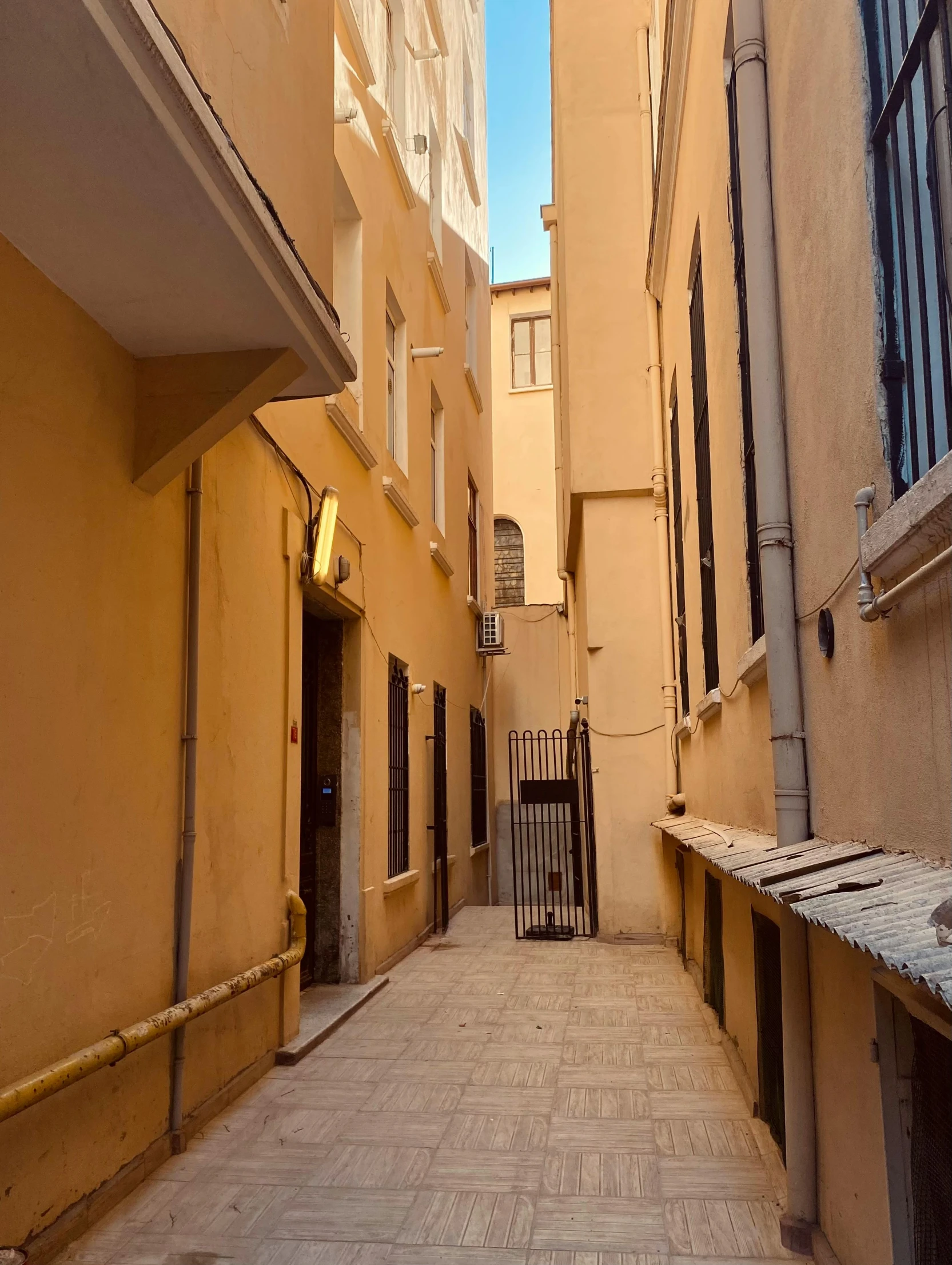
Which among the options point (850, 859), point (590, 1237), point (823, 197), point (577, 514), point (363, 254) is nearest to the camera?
point (850, 859)

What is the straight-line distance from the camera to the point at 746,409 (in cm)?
493

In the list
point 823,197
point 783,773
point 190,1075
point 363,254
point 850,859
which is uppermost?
point 363,254

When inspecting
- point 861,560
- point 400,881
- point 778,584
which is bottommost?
point 400,881

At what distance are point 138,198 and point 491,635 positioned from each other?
42.5 ft

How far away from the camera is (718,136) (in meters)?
5.58

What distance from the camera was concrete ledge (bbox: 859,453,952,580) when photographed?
Result: 2.05 metres

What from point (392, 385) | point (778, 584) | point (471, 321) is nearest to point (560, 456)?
point (471, 321)

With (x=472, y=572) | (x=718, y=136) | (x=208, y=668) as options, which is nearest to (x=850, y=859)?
(x=208, y=668)

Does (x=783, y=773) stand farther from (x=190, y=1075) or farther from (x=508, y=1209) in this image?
(x=190, y=1075)

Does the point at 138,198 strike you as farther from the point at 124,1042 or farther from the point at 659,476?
the point at 659,476

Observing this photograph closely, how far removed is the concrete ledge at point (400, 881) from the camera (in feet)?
28.7

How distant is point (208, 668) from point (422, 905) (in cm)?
597

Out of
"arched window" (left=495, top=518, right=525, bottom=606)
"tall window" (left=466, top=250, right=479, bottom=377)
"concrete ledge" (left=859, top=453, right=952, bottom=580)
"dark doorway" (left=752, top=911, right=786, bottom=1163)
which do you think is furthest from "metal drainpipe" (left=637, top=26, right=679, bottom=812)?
"arched window" (left=495, top=518, right=525, bottom=606)

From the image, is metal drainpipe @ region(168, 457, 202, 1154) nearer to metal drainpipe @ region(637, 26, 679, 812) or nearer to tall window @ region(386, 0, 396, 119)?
metal drainpipe @ region(637, 26, 679, 812)
